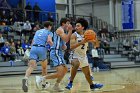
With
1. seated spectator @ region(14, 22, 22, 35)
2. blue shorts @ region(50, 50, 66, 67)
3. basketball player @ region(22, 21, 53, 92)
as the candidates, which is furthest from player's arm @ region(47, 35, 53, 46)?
seated spectator @ region(14, 22, 22, 35)

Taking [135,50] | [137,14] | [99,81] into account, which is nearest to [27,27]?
[135,50]

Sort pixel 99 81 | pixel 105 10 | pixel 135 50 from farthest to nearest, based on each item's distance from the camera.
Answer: pixel 105 10, pixel 135 50, pixel 99 81

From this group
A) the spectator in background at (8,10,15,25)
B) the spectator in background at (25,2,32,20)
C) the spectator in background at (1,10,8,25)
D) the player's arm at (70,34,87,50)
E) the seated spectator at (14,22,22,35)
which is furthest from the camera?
the spectator in background at (25,2,32,20)

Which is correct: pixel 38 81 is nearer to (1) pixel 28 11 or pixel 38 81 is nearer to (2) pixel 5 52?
(2) pixel 5 52

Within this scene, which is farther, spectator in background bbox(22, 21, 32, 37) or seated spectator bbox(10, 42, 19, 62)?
spectator in background bbox(22, 21, 32, 37)

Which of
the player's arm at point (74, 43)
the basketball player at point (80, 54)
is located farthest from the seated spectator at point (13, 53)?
the player's arm at point (74, 43)

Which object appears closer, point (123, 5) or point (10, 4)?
point (10, 4)

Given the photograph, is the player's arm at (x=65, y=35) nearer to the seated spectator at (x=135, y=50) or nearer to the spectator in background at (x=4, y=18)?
the spectator in background at (x=4, y=18)

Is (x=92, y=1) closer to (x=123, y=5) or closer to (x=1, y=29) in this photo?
(x=123, y=5)

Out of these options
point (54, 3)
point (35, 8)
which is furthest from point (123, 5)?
point (35, 8)

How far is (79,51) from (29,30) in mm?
15356

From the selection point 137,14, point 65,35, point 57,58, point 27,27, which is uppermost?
point 137,14

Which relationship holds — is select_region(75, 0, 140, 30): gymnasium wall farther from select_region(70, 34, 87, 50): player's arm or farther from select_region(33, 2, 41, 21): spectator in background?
select_region(70, 34, 87, 50): player's arm

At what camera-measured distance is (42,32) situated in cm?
956
